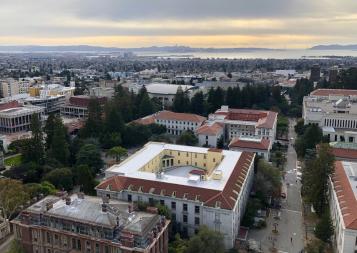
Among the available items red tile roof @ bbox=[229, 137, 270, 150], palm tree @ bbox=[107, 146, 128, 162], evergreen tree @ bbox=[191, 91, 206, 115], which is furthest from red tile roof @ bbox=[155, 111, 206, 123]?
palm tree @ bbox=[107, 146, 128, 162]

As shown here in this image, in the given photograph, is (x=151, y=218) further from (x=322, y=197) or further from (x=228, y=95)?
(x=228, y=95)

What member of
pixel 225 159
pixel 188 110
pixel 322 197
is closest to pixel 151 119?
pixel 188 110

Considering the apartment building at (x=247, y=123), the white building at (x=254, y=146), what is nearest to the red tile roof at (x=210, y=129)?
the apartment building at (x=247, y=123)

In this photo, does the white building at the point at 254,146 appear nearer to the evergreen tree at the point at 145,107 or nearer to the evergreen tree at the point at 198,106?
the evergreen tree at the point at 198,106

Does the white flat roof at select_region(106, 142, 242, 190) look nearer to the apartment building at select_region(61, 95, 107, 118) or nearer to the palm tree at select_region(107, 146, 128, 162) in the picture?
the palm tree at select_region(107, 146, 128, 162)

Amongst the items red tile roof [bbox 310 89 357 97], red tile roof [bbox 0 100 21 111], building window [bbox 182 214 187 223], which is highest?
red tile roof [bbox 310 89 357 97]

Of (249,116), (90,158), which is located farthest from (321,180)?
(249,116)
